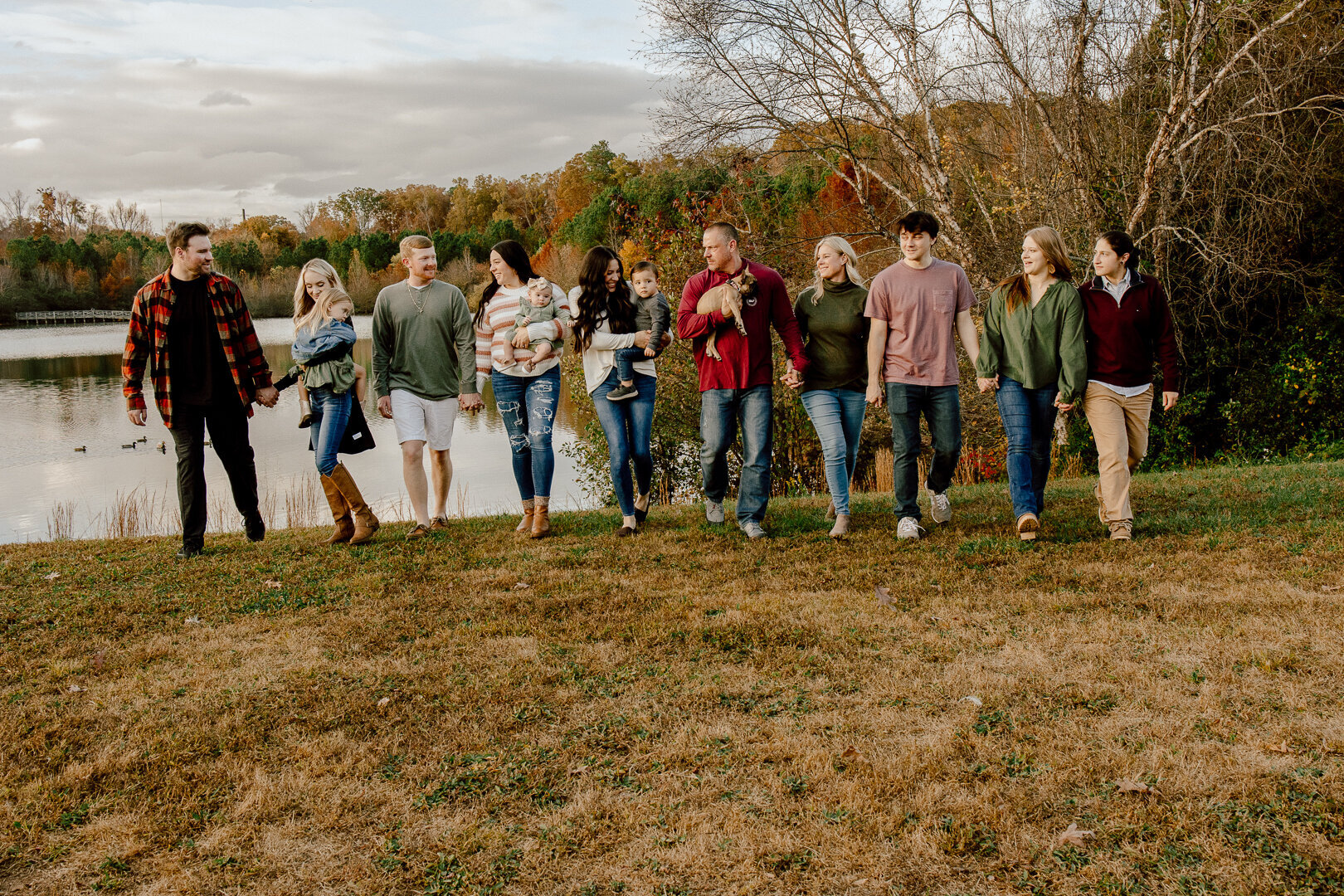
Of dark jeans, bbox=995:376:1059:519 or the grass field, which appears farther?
dark jeans, bbox=995:376:1059:519

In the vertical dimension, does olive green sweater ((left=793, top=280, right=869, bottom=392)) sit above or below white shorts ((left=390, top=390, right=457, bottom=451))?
above

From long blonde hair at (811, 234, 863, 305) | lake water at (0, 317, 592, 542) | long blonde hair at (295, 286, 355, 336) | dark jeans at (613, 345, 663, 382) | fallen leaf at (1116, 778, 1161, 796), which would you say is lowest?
lake water at (0, 317, 592, 542)

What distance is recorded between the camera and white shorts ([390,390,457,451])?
6.89 meters

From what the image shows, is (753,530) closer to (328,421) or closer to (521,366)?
(521,366)

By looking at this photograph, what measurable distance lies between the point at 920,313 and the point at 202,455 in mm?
5112

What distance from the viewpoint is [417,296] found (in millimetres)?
6859

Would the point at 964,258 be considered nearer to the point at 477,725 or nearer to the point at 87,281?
the point at 477,725

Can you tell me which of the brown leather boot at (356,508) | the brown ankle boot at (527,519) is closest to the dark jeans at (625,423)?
the brown ankle boot at (527,519)

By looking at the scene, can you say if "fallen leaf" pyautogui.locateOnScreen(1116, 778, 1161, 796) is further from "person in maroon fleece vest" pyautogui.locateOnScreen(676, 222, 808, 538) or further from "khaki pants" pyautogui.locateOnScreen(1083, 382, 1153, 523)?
"person in maroon fleece vest" pyautogui.locateOnScreen(676, 222, 808, 538)

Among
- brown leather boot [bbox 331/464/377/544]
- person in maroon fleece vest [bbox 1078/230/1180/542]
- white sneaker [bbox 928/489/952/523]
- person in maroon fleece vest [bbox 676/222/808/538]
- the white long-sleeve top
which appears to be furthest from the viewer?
brown leather boot [bbox 331/464/377/544]

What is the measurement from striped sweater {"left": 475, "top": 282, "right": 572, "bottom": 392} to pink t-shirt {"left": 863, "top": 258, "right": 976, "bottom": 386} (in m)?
2.12

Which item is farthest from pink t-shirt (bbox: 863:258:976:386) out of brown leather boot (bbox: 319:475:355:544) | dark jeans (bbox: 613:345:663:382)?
brown leather boot (bbox: 319:475:355:544)

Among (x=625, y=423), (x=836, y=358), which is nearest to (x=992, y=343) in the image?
(x=836, y=358)

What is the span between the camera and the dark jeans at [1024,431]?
605 centimetres
